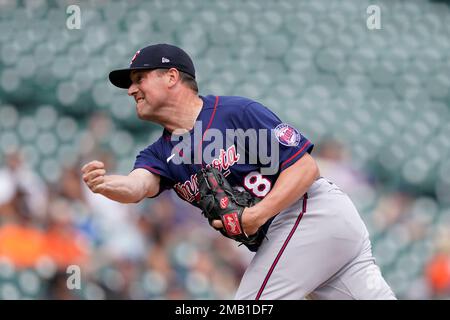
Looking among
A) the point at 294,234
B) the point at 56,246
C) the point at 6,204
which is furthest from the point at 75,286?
the point at 294,234

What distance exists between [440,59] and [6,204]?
3099mm

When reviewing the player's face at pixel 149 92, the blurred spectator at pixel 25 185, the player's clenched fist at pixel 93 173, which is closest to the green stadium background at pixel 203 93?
the blurred spectator at pixel 25 185

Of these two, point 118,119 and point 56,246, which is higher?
point 118,119

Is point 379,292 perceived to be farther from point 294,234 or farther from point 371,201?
point 371,201

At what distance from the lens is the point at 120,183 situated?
2.43m

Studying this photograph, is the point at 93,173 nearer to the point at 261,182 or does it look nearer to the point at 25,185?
the point at 261,182

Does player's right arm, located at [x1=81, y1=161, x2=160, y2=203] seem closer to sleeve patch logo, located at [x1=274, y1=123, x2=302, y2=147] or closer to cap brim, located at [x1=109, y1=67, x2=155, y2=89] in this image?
cap brim, located at [x1=109, y1=67, x2=155, y2=89]

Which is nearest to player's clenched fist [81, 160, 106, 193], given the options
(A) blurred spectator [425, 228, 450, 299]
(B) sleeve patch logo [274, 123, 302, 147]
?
(B) sleeve patch logo [274, 123, 302, 147]

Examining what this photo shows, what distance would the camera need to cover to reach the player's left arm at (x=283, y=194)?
230cm

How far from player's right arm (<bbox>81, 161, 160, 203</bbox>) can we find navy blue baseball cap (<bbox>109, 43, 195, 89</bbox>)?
13.8 inches

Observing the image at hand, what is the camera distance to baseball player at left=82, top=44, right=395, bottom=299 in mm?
2361

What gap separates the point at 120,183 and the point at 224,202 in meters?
0.37

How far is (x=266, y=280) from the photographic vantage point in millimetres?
2375

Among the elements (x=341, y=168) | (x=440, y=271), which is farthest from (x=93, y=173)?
(x=440, y=271)
